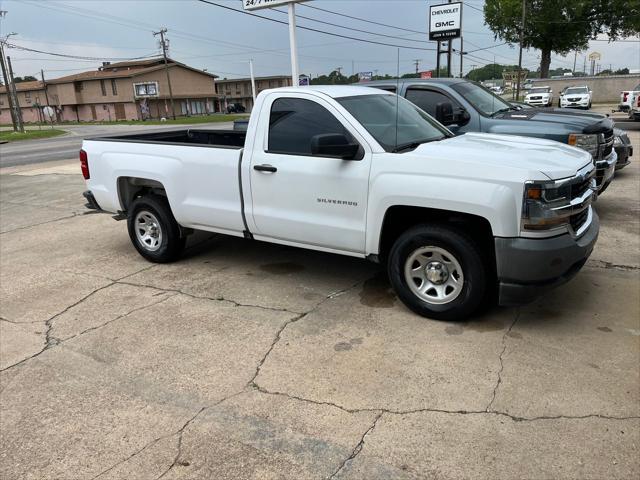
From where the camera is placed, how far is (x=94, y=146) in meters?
6.28

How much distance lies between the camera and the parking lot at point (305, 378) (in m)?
2.79

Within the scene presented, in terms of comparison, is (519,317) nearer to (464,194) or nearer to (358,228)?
(464,194)

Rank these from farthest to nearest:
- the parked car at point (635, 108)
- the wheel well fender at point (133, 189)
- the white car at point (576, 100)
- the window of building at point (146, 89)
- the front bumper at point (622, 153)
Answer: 1. the window of building at point (146, 89)
2. the white car at point (576, 100)
3. the parked car at point (635, 108)
4. the front bumper at point (622, 153)
5. the wheel well fender at point (133, 189)

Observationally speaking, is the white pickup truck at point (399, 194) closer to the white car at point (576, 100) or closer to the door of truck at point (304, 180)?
the door of truck at point (304, 180)

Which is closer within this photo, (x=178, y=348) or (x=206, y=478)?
(x=206, y=478)

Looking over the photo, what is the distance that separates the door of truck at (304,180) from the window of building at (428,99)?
3.27 meters

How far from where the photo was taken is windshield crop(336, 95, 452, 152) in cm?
452

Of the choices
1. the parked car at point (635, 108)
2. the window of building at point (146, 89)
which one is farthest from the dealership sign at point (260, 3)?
the window of building at point (146, 89)

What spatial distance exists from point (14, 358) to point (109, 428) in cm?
147

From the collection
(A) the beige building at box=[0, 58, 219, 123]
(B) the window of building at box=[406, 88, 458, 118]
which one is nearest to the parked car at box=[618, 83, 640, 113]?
(B) the window of building at box=[406, 88, 458, 118]

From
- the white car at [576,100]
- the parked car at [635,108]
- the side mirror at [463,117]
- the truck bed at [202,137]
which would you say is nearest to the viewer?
the truck bed at [202,137]

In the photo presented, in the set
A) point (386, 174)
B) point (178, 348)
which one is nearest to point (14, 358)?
point (178, 348)

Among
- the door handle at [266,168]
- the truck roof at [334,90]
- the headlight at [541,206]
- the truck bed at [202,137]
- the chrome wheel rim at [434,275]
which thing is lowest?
the chrome wheel rim at [434,275]

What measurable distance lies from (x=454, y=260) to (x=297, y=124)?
189 cm
